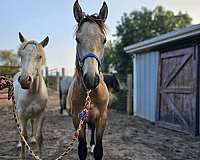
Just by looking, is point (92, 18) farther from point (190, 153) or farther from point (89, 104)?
point (190, 153)

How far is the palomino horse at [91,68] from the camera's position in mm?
2797

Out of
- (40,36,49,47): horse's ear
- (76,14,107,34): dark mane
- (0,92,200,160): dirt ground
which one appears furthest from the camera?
(0,92,200,160): dirt ground

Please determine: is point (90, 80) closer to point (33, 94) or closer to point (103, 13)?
point (103, 13)

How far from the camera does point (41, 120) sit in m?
4.70

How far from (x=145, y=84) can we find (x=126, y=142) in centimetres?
428

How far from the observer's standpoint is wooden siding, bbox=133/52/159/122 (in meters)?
9.56

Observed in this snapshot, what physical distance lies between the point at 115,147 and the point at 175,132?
2525mm

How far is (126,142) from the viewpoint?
6.30 metres

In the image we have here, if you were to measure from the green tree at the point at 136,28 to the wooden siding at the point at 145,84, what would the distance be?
9365mm

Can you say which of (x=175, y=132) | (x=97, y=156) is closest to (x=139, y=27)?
(x=175, y=132)

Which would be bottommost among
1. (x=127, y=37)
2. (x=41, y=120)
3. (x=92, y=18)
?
(x=41, y=120)

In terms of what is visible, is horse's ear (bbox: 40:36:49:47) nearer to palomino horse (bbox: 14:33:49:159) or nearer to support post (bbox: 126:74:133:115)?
palomino horse (bbox: 14:33:49:159)

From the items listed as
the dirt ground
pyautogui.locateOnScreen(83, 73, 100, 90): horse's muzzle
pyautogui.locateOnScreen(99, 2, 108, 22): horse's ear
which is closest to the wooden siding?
the dirt ground

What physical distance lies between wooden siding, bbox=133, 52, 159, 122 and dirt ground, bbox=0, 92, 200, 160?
1.07 meters
